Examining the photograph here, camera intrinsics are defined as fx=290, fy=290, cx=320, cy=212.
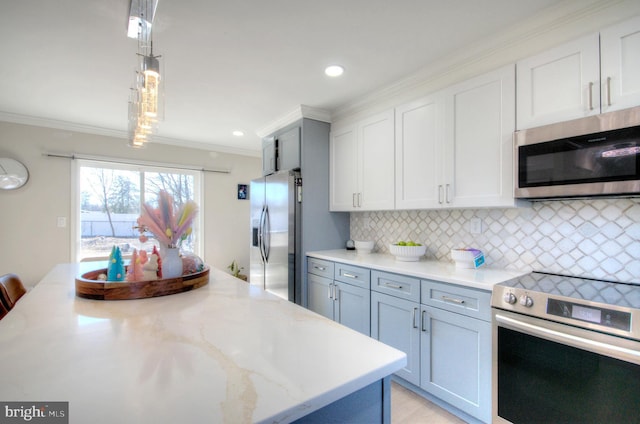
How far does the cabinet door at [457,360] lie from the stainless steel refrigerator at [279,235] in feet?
4.58

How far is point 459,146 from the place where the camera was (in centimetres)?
204

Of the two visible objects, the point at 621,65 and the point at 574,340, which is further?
the point at 621,65

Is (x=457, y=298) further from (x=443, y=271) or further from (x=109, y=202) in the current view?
(x=109, y=202)

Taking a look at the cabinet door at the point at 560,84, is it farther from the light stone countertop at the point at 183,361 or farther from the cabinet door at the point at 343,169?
the light stone countertop at the point at 183,361

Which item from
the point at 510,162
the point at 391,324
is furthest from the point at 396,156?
the point at 391,324

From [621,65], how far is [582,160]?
47 cm

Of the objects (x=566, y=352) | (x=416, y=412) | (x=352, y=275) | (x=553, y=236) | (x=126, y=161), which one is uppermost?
(x=126, y=161)

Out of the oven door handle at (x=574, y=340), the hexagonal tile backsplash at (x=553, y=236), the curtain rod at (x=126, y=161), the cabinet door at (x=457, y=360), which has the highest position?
the curtain rod at (x=126, y=161)

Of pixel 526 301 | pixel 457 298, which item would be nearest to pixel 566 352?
pixel 526 301

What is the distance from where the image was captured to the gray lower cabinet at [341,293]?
7.57 feet

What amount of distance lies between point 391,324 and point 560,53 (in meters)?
1.94

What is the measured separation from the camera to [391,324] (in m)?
2.10
